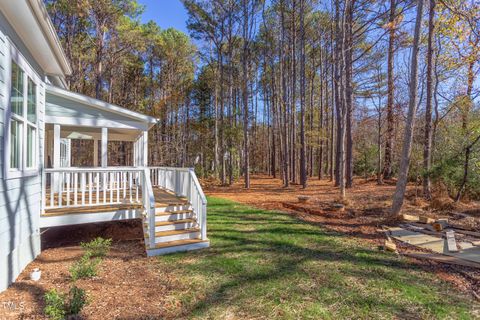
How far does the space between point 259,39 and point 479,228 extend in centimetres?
1934

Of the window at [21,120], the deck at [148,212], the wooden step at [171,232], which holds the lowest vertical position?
the wooden step at [171,232]

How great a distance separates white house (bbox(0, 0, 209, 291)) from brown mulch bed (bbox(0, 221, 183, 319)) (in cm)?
28

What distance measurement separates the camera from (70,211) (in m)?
5.12

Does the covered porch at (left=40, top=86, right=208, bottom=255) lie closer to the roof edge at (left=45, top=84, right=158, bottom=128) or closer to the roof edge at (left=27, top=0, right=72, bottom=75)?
the roof edge at (left=45, top=84, right=158, bottom=128)

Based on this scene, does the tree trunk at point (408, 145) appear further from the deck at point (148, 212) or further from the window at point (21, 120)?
the window at point (21, 120)

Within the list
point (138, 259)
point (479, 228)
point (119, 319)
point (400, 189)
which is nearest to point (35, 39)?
point (138, 259)

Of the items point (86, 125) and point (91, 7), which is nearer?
point (86, 125)

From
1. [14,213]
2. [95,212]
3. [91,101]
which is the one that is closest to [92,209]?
[95,212]

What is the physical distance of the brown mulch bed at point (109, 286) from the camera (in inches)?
116

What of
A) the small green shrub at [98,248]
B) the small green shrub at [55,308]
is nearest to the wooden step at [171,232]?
the small green shrub at [98,248]

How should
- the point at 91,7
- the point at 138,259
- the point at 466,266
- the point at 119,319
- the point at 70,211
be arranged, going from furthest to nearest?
the point at 91,7, the point at 70,211, the point at 138,259, the point at 466,266, the point at 119,319

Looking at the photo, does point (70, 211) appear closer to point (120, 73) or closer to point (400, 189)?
point (400, 189)

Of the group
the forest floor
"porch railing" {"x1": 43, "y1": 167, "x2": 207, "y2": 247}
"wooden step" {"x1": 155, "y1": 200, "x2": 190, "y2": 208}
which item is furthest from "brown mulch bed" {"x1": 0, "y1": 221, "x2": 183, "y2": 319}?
"wooden step" {"x1": 155, "y1": 200, "x2": 190, "y2": 208}

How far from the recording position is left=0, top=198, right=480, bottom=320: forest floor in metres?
2.93
